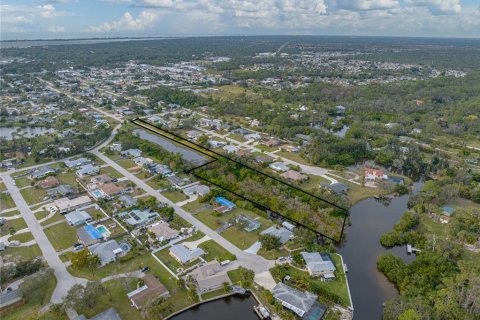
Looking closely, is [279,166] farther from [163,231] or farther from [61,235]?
[61,235]

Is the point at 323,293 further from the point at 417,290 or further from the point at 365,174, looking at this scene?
the point at 365,174

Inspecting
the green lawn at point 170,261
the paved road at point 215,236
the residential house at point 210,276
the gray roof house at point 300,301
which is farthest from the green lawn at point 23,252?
the gray roof house at point 300,301

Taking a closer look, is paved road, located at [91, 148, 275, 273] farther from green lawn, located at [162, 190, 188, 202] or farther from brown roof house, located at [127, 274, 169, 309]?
brown roof house, located at [127, 274, 169, 309]

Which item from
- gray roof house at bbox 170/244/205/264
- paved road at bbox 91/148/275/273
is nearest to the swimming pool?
gray roof house at bbox 170/244/205/264

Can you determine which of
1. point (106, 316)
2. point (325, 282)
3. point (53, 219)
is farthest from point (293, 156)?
point (106, 316)

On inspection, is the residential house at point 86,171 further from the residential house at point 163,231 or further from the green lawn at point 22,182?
the residential house at point 163,231

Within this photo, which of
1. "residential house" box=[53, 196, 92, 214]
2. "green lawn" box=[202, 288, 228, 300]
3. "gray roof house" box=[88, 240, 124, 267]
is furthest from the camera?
"residential house" box=[53, 196, 92, 214]
